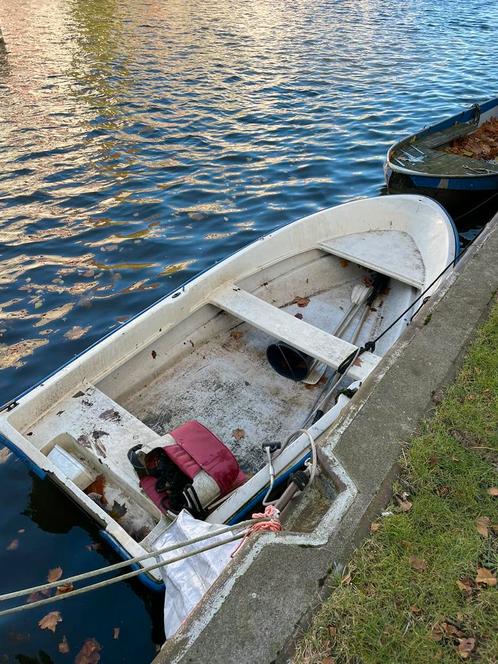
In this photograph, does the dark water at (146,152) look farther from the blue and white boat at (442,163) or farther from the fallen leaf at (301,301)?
the fallen leaf at (301,301)

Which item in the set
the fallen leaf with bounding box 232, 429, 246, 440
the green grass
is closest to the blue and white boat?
the fallen leaf with bounding box 232, 429, 246, 440

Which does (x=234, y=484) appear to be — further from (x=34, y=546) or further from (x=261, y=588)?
(x=34, y=546)

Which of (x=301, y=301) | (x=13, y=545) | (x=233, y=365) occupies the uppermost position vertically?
(x=301, y=301)

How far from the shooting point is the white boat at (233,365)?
4961mm

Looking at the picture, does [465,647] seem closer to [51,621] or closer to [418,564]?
[418,564]

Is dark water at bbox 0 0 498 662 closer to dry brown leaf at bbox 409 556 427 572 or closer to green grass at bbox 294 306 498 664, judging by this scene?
green grass at bbox 294 306 498 664

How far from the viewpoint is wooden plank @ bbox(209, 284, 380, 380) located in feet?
19.5

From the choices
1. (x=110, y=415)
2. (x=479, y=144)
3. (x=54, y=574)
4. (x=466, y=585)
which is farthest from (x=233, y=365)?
(x=479, y=144)

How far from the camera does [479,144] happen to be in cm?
1273

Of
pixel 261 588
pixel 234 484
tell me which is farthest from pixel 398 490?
pixel 234 484

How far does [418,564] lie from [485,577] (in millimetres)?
437

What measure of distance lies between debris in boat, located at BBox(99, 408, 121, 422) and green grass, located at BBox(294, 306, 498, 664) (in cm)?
290

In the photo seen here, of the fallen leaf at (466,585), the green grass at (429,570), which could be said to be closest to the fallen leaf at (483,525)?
the green grass at (429,570)

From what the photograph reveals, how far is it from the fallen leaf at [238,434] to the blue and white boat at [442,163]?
6.98 m
